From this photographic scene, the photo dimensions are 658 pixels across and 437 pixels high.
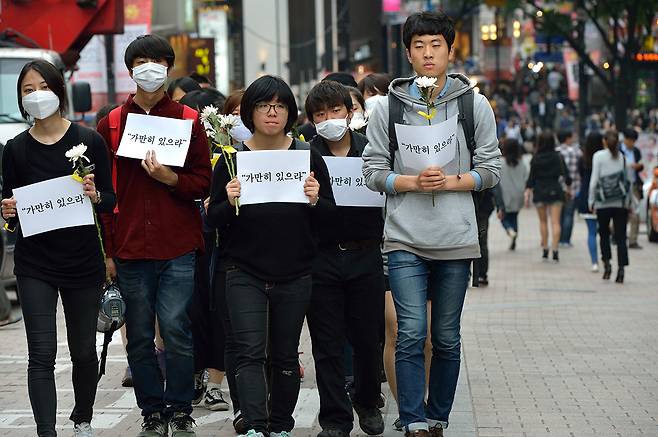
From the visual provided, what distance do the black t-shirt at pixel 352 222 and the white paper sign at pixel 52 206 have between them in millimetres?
1144

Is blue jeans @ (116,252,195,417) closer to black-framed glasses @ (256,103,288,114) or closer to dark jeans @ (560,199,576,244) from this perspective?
black-framed glasses @ (256,103,288,114)

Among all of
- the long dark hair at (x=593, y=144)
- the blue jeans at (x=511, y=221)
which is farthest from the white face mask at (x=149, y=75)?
the blue jeans at (x=511, y=221)

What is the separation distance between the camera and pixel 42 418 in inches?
262

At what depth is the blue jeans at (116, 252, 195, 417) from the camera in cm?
697

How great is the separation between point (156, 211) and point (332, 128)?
104 cm

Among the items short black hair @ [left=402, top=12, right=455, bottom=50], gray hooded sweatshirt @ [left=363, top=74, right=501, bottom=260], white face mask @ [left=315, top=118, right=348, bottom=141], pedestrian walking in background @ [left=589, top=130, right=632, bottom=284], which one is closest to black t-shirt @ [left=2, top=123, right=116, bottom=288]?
white face mask @ [left=315, top=118, right=348, bottom=141]

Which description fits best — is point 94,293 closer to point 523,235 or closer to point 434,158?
point 434,158

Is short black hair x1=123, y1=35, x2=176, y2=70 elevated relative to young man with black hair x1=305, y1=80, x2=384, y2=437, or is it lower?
elevated

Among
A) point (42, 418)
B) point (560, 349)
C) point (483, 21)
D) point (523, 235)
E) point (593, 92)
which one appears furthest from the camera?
point (483, 21)

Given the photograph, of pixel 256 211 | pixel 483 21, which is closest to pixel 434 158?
pixel 256 211

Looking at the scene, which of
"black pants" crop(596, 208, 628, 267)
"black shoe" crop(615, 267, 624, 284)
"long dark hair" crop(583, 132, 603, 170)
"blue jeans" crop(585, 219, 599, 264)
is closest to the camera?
"black pants" crop(596, 208, 628, 267)

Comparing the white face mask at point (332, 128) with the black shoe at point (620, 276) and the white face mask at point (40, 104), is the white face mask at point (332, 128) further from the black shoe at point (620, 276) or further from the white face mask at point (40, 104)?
the black shoe at point (620, 276)

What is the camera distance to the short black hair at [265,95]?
6734 millimetres

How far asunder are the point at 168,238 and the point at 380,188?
41.4 inches
